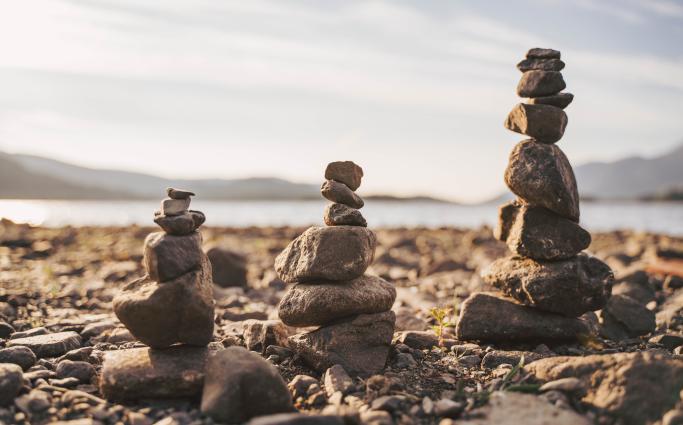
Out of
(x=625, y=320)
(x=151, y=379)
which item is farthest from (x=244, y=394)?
(x=625, y=320)

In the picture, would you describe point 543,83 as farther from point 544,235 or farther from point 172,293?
point 172,293

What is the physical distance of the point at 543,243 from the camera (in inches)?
313

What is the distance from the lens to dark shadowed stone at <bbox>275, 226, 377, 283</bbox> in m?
7.14

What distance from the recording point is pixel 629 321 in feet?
29.0

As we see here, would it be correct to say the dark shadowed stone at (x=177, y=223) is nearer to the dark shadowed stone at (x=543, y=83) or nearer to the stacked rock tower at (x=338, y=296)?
the stacked rock tower at (x=338, y=296)

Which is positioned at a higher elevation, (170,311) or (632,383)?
(170,311)

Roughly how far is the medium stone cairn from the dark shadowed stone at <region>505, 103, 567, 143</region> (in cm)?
1

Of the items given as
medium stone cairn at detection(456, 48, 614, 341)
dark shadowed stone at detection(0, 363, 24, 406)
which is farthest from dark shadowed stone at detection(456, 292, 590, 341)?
dark shadowed stone at detection(0, 363, 24, 406)

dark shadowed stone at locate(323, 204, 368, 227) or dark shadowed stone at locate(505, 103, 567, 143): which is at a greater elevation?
dark shadowed stone at locate(505, 103, 567, 143)

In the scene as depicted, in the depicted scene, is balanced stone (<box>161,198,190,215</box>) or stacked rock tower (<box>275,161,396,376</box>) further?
stacked rock tower (<box>275,161,396,376</box>)

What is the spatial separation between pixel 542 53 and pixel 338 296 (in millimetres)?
4679

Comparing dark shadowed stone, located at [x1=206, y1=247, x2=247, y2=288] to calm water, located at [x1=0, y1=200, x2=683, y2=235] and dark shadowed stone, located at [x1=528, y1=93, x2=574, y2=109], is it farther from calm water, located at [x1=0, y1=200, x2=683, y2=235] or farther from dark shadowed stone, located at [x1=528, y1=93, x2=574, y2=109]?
calm water, located at [x1=0, y1=200, x2=683, y2=235]

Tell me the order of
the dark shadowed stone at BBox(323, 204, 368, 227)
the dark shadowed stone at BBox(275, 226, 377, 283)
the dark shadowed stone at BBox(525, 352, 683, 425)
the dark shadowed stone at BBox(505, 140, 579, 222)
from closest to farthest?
1. the dark shadowed stone at BBox(525, 352, 683, 425)
2. the dark shadowed stone at BBox(275, 226, 377, 283)
3. the dark shadowed stone at BBox(323, 204, 368, 227)
4. the dark shadowed stone at BBox(505, 140, 579, 222)

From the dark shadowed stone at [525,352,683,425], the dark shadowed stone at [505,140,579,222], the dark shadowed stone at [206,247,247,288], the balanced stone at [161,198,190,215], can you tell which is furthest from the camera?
the dark shadowed stone at [206,247,247,288]
